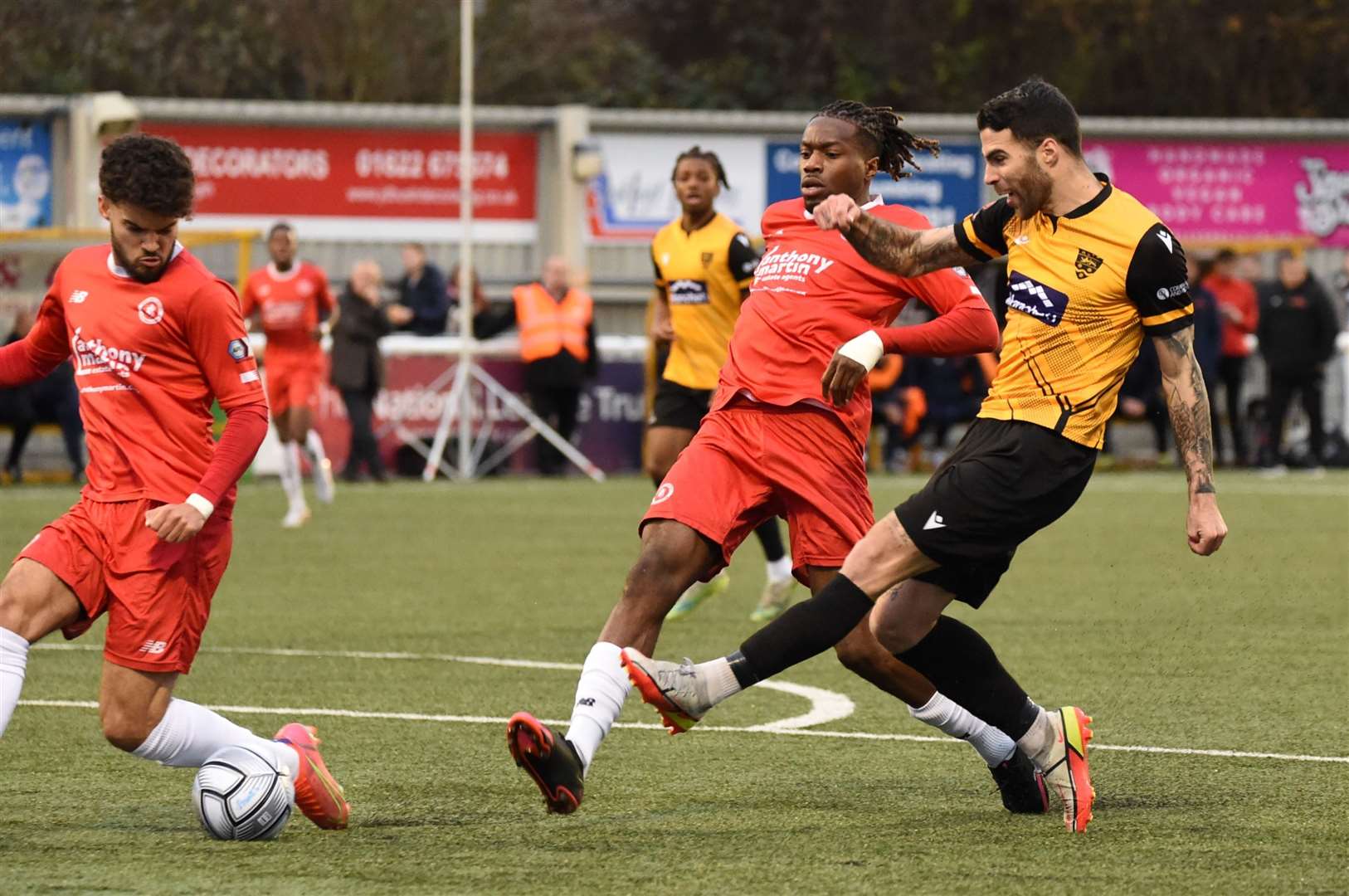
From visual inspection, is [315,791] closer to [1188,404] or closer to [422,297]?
[1188,404]

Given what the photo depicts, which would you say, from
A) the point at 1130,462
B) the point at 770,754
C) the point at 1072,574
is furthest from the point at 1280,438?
the point at 770,754

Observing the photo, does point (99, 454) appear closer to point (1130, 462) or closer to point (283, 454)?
point (283, 454)

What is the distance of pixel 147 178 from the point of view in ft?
19.0

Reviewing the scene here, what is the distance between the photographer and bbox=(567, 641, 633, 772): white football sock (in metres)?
6.00

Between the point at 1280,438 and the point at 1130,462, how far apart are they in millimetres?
1911

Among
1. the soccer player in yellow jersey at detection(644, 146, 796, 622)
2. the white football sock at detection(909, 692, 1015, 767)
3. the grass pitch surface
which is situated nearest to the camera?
the grass pitch surface

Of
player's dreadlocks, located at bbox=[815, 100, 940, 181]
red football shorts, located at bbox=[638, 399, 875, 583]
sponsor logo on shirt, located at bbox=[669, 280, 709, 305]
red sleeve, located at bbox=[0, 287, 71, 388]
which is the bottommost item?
red football shorts, located at bbox=[638, 399, 875, 583]

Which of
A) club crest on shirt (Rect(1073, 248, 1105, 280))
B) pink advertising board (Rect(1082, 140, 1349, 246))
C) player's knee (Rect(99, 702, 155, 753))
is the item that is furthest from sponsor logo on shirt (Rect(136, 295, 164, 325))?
pink advertising board (Rect(1082, 140, 1349, 246))

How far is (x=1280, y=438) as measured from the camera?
24.0 metres

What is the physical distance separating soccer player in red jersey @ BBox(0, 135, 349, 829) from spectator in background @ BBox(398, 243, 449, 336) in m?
19.0

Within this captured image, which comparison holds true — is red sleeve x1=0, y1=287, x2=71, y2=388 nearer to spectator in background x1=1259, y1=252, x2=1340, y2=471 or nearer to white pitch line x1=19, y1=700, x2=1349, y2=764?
white pitch line x1=19, y1=700, x2=1349, y2=764

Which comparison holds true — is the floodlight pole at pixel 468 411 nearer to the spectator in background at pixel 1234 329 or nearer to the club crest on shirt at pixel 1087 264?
the spectator in background at pixel 1234 329

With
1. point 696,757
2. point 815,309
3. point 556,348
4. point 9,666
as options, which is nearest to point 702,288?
point 696,757

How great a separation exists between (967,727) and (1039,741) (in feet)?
0.71
